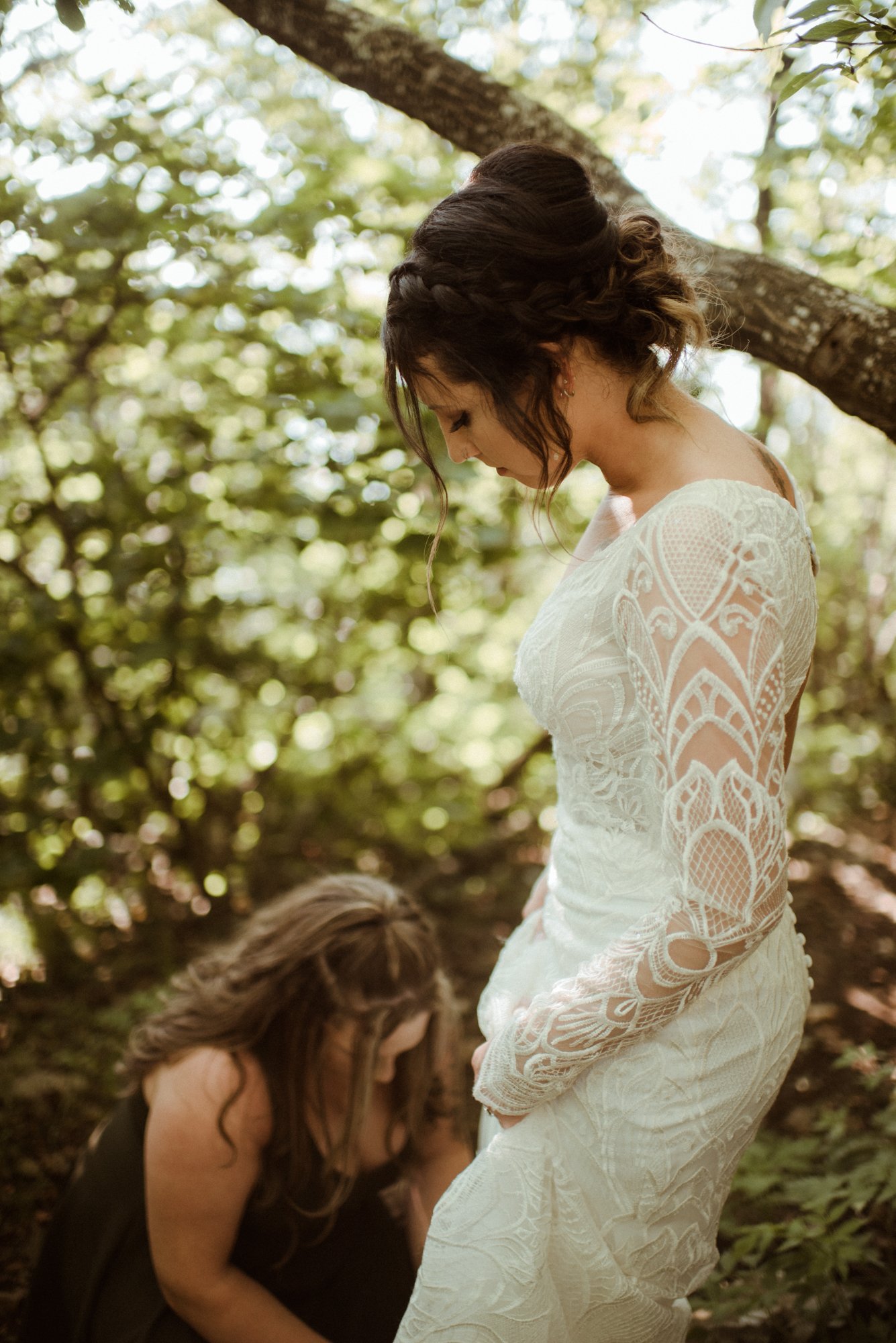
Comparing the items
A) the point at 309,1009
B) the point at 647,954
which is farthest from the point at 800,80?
the point at 309,1009

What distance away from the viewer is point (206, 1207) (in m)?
1.75

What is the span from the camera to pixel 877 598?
5898 mm

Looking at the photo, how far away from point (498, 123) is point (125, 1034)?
2979 millimetres

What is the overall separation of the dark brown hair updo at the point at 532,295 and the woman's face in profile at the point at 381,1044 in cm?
121

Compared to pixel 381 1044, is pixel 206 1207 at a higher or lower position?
lower

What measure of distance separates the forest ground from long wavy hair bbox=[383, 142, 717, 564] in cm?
207

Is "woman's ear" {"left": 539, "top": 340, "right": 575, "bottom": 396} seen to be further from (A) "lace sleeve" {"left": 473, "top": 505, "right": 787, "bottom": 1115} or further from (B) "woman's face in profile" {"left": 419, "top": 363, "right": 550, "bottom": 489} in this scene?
(A) "lace sleeve" {"left": 473, "top": 505, "right": 787, "bottom": 1115}

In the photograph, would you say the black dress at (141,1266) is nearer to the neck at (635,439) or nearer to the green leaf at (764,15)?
the neck at (635,439)

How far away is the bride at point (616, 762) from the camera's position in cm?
108

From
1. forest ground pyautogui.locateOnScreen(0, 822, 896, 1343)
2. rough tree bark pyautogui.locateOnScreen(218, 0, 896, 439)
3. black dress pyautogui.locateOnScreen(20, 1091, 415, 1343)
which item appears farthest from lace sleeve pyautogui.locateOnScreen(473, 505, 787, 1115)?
forest ground pyautogui.locateOnScreen(0, 822, 896, 1343)

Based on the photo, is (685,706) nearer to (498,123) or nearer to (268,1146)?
(268,1146)

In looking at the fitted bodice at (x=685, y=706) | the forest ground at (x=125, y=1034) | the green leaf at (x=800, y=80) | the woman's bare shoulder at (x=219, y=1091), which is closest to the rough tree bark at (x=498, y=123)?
the green leaf at (x=800, y=80)

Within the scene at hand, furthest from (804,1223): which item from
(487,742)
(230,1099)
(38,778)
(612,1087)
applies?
(38,778)

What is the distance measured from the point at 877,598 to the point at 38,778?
501cm
